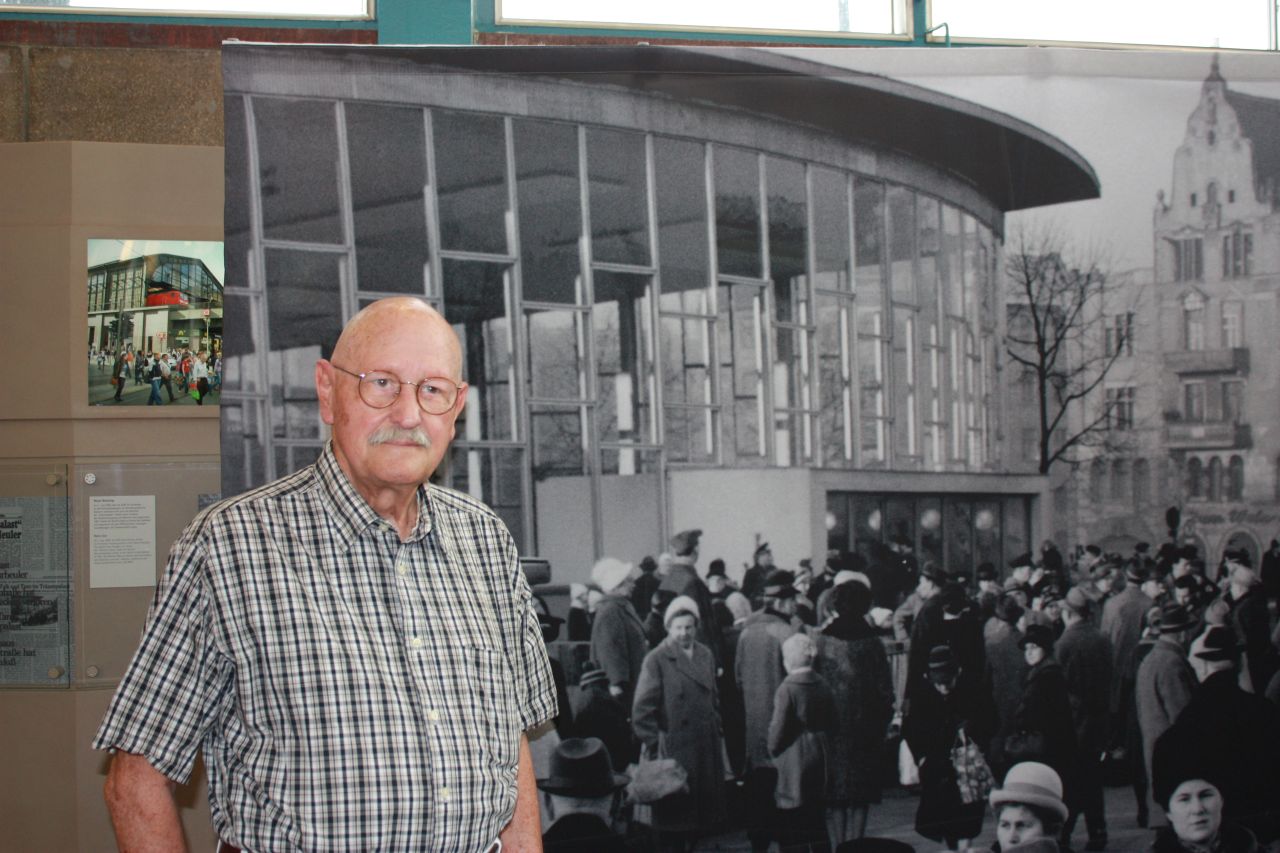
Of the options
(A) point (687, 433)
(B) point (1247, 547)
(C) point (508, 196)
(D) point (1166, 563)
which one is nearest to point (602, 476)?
(A) point (687, 433)

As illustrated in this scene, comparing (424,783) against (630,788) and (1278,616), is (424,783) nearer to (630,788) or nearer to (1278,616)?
(630,788)

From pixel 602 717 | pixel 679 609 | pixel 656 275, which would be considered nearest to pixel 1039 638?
pixel 679 609

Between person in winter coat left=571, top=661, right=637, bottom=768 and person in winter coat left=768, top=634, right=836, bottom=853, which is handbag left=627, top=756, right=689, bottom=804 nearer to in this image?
person in winter coat left=571, top=661, right=637, bottom=768

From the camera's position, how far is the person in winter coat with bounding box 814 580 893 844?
10.8 feet

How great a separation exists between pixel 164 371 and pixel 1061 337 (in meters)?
2.86

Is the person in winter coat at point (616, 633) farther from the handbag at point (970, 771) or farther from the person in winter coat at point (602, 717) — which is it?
the handbag at point (970, 771)

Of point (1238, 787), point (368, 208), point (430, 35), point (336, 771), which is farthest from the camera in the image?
point (430, 35)

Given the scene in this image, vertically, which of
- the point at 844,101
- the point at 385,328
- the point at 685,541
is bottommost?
the point at 685,541

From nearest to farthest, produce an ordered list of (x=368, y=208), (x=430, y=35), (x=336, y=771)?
(x=336, y=771)
(x=368, y=208)
(x=430, y=35)

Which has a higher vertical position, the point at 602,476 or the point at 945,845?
the point at 602,476

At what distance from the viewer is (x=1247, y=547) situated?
3.54 m

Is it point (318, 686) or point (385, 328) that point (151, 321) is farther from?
point (318, 686)

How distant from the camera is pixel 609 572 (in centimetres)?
325

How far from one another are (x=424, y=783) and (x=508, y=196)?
1784 millimetres
